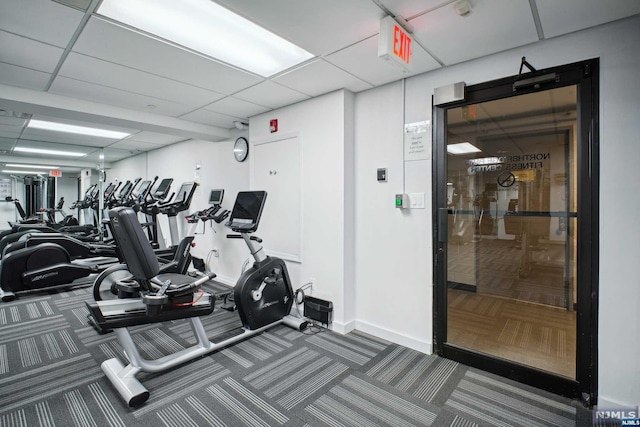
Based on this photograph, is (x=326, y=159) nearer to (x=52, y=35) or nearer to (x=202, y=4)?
(x=202, y=4)

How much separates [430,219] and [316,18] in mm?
1899

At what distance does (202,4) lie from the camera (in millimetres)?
1864

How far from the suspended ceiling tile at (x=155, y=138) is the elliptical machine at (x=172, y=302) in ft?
10.8

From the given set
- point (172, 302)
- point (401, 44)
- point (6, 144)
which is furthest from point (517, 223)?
point (6, 144)

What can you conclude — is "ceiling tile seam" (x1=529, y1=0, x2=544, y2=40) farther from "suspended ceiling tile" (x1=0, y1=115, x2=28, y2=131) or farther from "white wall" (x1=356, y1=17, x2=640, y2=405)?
"suspended ceiling tile" (x1=0, y1=115, x2=28, y2=131)

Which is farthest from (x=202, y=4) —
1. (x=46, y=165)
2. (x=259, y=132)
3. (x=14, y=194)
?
(x=14, y=194)

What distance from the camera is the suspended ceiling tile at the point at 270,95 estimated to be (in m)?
3.15

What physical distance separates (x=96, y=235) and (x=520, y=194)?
27.1 ft

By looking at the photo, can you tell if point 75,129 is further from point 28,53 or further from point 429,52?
point 429,52

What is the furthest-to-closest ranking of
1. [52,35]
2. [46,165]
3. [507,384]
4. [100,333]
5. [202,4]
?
[46,165]
[100,333]
[507,384]
[52,35]
[202,4]

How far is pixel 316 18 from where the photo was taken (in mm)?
1936

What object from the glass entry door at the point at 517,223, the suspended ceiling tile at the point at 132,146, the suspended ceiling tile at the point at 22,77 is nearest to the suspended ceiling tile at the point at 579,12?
the glass entry door at the point at 517,223

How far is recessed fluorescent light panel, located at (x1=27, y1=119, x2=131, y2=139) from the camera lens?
15.6 ft

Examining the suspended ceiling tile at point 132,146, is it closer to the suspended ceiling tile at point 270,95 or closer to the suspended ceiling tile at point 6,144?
the suspended ceiling tile at point 6,144
